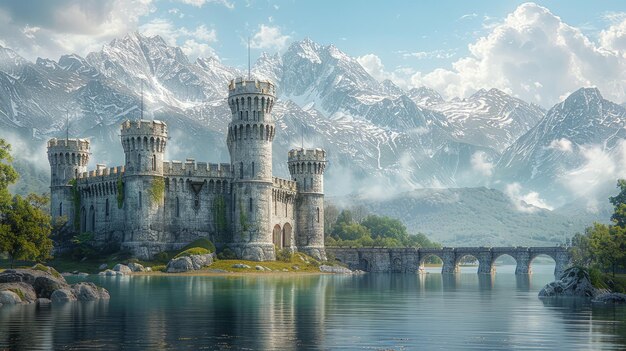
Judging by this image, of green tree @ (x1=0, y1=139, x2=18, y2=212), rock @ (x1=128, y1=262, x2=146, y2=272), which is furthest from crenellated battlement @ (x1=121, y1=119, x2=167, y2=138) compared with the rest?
green tree @ (x1=0, y1=139, x2=18, y2=212)

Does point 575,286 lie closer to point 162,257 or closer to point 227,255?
point 227,255

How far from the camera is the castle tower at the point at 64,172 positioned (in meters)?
181

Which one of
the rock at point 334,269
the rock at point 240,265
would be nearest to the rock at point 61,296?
the rock at point 240,265

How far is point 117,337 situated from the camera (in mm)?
56000

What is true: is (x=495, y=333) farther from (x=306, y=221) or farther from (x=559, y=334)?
(x=306, y=221)

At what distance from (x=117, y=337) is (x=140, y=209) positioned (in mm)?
109202

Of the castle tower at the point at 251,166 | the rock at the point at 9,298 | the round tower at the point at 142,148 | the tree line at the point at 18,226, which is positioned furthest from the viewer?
the castle tower at the point at 251,166

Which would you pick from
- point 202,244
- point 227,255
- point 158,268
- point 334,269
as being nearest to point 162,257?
point 158,268

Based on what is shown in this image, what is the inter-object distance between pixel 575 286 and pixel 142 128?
3560 inches

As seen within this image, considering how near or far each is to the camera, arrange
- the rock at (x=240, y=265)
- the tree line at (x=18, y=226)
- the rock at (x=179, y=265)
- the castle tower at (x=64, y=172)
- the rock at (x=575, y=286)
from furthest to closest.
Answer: the castle tower at (x=64, y=172) < the rock at (x=240, y=265) < the rock at (x=179, y=265) < the tree line at (x=18, y=226) < the rock at (x=575, y=286)

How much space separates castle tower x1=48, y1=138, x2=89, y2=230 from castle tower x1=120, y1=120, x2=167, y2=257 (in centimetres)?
2013

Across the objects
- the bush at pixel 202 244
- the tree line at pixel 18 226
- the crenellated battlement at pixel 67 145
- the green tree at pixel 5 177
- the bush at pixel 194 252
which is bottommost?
the bush at pixel 194 252

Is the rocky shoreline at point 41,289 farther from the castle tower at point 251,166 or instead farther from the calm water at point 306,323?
the castle tower at point 251,166

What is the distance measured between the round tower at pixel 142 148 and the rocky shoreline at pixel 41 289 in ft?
257
